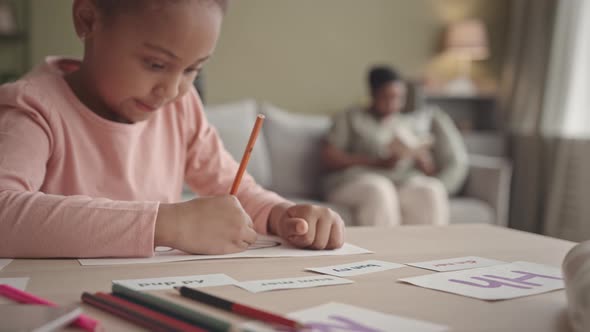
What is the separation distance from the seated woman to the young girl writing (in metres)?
1.87

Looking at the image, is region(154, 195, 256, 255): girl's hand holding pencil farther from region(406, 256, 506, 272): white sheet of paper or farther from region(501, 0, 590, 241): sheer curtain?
region(501, 0, 590, 241): sheer curtain

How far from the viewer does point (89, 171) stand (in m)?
1.04

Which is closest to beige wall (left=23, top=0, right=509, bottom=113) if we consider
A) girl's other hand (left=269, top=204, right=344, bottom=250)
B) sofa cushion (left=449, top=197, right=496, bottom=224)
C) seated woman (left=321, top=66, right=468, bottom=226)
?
seated woman (left=321, top=66, right=468, bottom=226)

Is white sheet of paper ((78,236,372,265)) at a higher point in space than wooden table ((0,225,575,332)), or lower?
lower

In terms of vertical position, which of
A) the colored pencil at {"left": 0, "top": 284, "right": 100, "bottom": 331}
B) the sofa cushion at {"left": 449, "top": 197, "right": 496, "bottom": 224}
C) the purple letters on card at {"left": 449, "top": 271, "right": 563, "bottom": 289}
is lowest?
the sofa cushion at {"left": 449, "top": 197, "right": 496, "bottom": 224}

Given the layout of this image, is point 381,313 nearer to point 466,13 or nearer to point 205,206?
point 205,206

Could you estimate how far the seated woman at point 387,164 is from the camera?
3.02 m

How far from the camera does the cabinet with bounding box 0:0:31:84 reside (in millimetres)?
3539

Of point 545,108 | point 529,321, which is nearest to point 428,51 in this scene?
point 545,108

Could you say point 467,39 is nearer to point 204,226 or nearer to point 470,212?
point 470,212

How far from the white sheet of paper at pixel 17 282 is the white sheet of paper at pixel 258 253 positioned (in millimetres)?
95

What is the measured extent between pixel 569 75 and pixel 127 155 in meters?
3.53

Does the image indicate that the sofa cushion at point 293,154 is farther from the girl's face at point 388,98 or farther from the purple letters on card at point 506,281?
the purple letters on card at point 506,281

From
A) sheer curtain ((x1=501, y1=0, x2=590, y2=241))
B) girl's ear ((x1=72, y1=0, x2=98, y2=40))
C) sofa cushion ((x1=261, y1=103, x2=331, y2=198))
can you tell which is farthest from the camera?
sheer curtain ((x1=501, y1=0, x2=590, y2=241))
